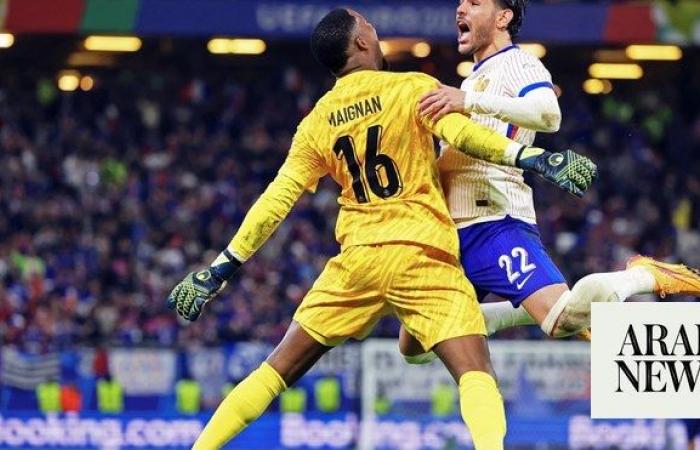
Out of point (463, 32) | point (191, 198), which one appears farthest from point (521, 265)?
point (191, 198)

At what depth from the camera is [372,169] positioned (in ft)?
20.7

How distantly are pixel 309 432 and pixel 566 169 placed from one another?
978 centimetres

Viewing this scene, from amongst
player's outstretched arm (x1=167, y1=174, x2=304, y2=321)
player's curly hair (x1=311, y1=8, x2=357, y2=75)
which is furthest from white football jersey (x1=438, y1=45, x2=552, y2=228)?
player's outstretched arm (x1=167, y1=174, x2=304, y2=321)

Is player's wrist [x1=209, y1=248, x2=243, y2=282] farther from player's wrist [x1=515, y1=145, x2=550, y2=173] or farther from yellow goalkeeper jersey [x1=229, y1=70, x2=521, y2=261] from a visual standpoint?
player's wrist [x1=515, y1=145, x2=550, y2=173]

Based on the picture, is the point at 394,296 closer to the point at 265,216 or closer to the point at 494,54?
the point at 265,216

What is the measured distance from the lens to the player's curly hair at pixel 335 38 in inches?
253

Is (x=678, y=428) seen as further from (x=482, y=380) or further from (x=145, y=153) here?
(x=145, y=153)

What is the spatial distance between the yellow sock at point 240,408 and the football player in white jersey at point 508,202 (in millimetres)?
659

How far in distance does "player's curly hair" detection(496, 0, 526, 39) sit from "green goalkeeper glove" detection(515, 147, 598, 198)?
1.01 m

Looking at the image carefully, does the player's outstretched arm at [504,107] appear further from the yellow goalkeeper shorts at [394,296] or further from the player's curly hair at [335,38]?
the yellow goalkeeper shorts at [394,296]

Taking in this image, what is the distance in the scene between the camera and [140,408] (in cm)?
1530

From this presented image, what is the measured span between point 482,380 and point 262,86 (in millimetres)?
18819

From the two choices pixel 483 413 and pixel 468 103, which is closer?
pixel 483 413

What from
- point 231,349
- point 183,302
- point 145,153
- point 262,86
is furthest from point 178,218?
point 183,302
